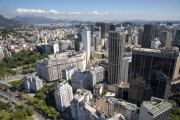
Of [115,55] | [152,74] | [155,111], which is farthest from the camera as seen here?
[115,55]

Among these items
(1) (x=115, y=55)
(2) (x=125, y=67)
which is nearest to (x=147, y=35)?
(2) (x=125, y=67)

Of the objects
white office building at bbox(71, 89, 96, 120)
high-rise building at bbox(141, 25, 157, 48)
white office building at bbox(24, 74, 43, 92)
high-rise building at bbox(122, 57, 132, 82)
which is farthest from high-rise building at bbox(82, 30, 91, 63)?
high-rise building at bbox(141, 25, 157, 48)

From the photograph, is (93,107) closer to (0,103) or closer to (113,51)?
(113,51)

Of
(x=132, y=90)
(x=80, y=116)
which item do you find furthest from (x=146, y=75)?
(x=80, y=116)

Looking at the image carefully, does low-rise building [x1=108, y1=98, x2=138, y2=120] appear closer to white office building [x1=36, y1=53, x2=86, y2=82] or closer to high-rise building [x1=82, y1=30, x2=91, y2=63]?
white office building [x1=36, y1=53, x2=86, y2=82]

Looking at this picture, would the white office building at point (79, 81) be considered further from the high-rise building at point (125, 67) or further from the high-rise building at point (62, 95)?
the high-rise building at point (125, 67)

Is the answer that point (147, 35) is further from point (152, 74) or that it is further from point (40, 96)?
point (40, 96)
